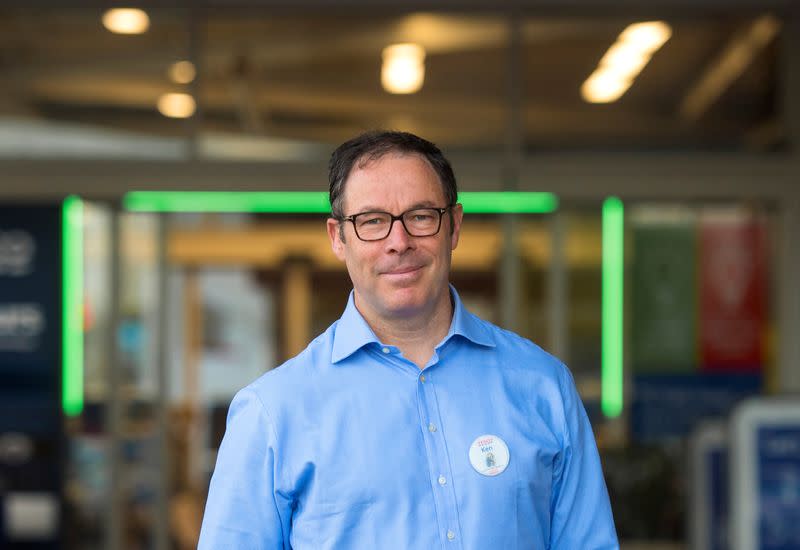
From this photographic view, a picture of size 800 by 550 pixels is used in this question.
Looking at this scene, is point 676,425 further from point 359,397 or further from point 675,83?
point 359,397

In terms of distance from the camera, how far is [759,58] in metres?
5.60

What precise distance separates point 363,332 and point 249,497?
0.32m

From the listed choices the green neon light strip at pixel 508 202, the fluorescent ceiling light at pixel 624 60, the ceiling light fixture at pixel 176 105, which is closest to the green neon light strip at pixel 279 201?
the green neon light strip at pixel 508 202

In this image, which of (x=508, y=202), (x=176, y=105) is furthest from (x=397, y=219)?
(x=176, y=105)

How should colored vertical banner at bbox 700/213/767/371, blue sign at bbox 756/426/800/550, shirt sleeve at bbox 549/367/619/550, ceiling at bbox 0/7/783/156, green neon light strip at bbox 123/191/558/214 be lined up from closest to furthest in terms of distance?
shirt sleeve at bbox 549/367/619/550 < blue sign at bbox 756/426/800/550 < green neon light strip at bbox 123/191/558/214 < ceiling at bbox 0/7/783/156 < colored vertical banner at bbox 700/213/767/371

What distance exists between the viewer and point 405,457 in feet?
6.02

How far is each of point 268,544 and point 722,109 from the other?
426cm

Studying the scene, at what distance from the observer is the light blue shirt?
5.95 ft

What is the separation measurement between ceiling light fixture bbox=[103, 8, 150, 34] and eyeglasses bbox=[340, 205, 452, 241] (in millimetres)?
3958

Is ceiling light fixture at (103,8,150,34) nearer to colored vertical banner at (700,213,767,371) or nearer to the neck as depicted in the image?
colored vertical banner at (700,213,767,371)

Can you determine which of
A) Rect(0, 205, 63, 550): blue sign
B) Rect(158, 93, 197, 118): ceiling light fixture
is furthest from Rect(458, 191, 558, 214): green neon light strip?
Rect(0, 205, 63, 550): blue sign

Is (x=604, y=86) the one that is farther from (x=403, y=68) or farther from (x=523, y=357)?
Answer: (x=523, y=357)

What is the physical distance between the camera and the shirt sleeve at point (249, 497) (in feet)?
6.01

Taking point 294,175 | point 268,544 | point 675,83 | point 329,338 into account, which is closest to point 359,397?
point 329,338
